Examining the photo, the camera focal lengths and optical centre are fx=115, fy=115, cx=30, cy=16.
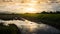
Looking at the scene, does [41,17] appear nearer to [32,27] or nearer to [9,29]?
[32,27]

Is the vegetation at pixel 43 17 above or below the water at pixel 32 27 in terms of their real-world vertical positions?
above

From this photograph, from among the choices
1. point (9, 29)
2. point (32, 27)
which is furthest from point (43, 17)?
point (9, 29)

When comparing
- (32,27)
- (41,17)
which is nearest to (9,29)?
(32,27)

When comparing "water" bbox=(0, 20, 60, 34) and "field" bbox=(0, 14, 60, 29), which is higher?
"field" bbox=(0, 14, 60, 29)

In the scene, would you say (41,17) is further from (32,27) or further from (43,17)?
(32,27)

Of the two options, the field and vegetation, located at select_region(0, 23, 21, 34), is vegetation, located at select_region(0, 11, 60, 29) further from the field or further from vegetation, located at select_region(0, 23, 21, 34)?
vegetation, located at select_region(0, 23, 21, 34)

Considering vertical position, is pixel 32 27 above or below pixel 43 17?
below

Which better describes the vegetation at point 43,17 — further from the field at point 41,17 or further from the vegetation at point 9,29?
the vegetation at point 9,29

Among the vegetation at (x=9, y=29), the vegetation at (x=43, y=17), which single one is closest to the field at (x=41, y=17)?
the vegetation at (x=43, y=17)

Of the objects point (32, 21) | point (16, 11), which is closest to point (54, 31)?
point (32, 21)

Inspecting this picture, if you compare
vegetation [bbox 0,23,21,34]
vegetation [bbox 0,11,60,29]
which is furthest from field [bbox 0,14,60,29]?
vegetation [bbox 0,23,21,34]

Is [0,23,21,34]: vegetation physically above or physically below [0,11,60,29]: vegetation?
below

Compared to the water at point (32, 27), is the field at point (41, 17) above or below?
above

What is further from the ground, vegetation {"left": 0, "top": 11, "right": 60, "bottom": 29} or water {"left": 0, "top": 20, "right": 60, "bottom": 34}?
vegetation {"left": 0, "top": 11, "right": 60, "bottom": 29}
